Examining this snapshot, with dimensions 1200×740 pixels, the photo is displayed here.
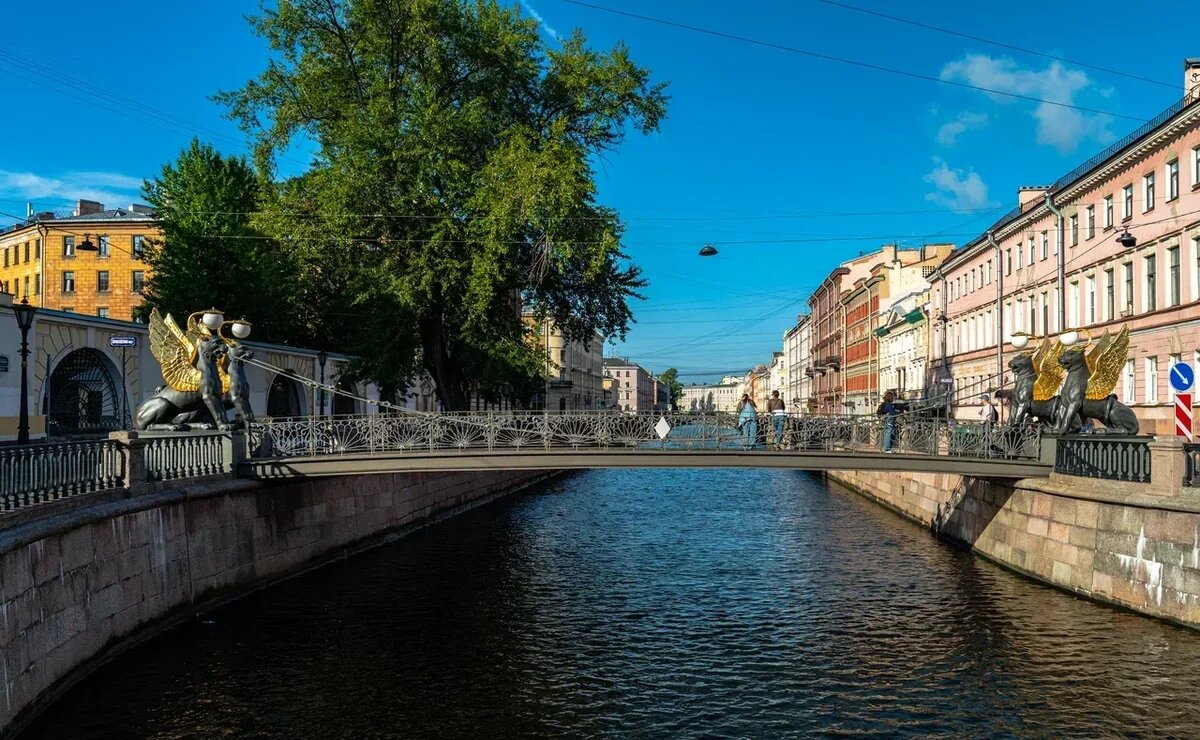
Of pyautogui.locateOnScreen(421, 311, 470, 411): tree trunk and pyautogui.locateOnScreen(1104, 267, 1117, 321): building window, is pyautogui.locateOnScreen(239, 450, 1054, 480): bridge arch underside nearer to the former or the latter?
pyautogui.locateOnScreen(421, 311, 470, 411): tree trunk

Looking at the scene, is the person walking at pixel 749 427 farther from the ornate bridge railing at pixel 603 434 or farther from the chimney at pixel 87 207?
the chimney at pixel 87 207

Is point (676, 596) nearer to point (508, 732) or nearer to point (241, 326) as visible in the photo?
point (508, 732)

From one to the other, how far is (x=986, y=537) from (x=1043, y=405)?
11.8 ft

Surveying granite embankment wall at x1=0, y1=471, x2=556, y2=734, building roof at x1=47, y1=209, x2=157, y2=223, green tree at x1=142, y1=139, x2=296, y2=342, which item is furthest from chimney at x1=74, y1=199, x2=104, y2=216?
granite embankment wall at x1=0, y1=471, x2=556, y2=734

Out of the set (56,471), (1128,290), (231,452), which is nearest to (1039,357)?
(1128,290)

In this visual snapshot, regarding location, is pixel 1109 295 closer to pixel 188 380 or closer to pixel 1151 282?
pixel 1151 282

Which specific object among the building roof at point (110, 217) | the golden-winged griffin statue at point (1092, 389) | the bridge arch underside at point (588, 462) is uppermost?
the building roof at point (110, 217)

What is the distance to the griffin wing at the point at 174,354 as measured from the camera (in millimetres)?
17734

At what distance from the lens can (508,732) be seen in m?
11.1

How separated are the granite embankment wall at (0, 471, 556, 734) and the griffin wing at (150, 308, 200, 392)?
7.03 ft

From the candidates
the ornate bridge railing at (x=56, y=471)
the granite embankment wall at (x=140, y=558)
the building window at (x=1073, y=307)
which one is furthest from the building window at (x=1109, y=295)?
the ornate bridge railing at (x=56, y=471)

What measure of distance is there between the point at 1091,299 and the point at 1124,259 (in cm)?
348

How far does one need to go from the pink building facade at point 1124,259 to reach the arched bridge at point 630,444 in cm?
358

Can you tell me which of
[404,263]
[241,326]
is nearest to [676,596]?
[241,326]
